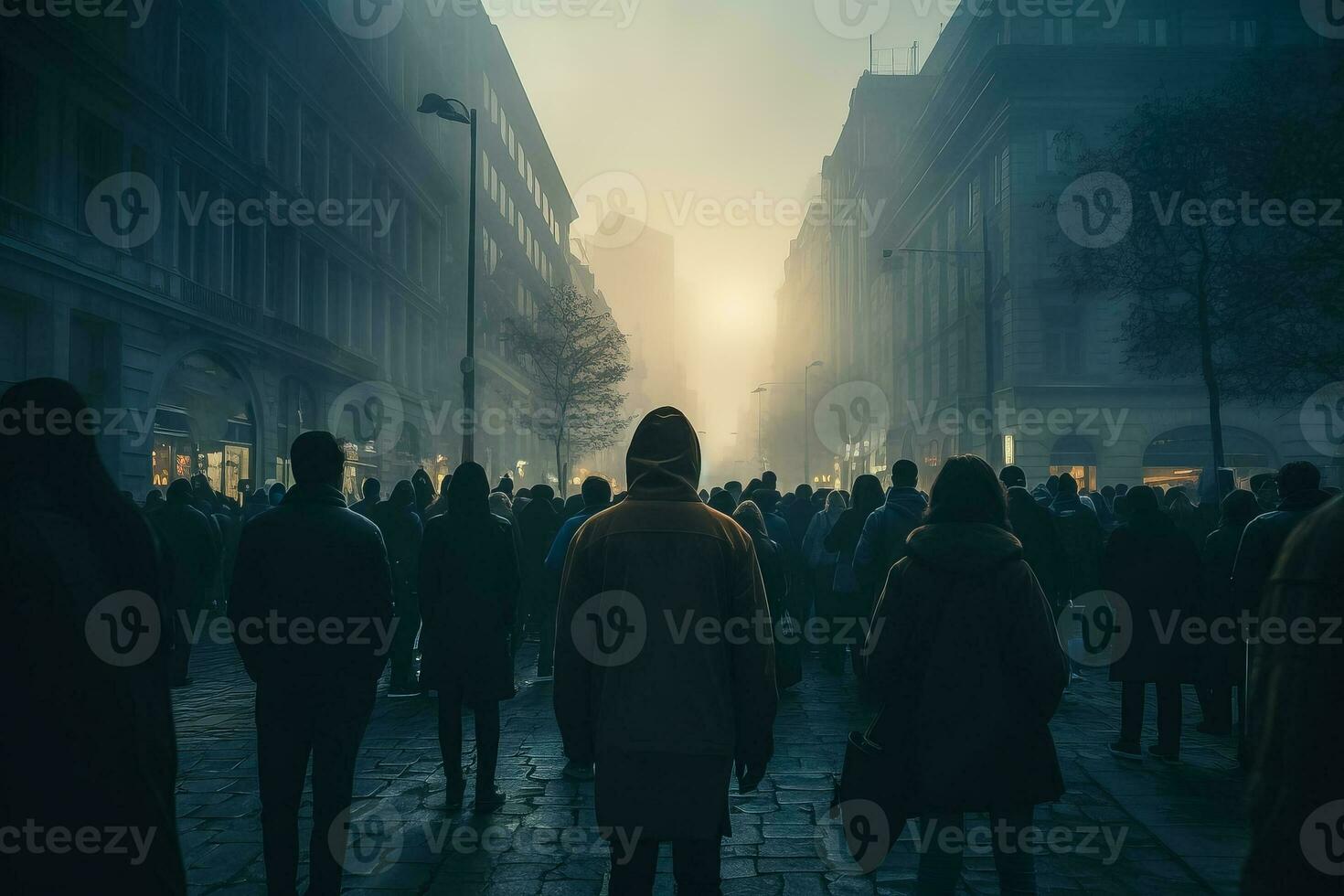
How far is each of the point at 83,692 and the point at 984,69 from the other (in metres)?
38.8

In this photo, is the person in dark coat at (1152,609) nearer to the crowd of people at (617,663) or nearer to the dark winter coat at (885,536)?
the crowd of people at (617,663)

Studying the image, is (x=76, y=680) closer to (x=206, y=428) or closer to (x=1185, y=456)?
(x=206, y=428)

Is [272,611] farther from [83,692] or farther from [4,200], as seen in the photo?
[4,200]

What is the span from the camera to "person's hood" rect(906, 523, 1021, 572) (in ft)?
11.9

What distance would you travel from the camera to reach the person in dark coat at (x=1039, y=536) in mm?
9375

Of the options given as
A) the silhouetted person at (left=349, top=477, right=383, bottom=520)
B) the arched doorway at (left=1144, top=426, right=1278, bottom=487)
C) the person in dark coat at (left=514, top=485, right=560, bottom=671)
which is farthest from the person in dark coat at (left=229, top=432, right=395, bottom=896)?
the arched doorway at (left=1144, top=426, right=1278, bottom=487)

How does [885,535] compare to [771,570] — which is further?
[771,570]

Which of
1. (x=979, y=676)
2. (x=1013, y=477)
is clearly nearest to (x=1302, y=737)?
(x=979, y=676)

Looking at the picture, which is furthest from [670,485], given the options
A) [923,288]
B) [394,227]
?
[923,288]

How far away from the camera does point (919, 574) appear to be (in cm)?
376

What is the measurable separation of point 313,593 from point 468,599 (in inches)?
70.3

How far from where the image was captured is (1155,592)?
24.0 feet

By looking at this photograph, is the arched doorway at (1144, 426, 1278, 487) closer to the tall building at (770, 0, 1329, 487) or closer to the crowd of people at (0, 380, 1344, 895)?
the tall building at (770, 0, 1329, 487)

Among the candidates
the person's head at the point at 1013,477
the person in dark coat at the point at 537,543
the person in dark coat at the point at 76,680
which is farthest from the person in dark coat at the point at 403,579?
the person in dark coat at the point at 76,680
